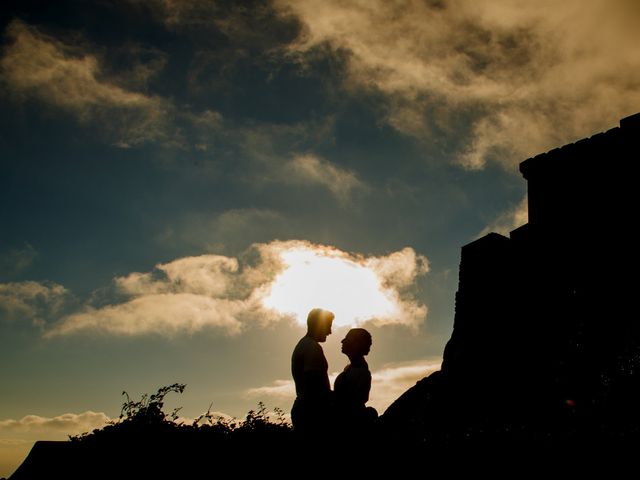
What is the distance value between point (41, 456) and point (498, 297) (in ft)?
49.8

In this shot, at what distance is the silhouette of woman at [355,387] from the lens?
5.57m

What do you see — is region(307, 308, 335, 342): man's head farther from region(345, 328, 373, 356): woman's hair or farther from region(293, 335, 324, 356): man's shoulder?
region(345, 328, 373, 356): woman's hair

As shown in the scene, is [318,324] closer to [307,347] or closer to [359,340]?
[307,347]

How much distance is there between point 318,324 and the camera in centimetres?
604

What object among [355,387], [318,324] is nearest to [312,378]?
[355,387]

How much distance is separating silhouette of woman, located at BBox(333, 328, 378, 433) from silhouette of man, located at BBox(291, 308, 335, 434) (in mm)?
173

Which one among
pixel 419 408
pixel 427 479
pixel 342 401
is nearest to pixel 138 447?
pixel 342 401

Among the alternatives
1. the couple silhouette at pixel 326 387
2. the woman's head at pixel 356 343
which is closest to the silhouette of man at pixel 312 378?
the couple silhouette at pixel 326 387

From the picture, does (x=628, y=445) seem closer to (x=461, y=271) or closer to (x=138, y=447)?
(x=138, y=447)

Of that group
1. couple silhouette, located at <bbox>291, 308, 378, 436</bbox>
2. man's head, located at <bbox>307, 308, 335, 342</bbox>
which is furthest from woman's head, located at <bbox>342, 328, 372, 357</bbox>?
man's head, located at <bbox>307, 308, 335, 342</bbox>

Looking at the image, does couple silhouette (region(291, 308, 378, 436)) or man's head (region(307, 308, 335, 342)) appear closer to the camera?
couple silhouette (region(291, 308, 378, 436))

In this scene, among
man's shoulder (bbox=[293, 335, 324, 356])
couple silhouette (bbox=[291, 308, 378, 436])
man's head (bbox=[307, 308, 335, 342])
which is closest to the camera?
couple silhouette (bbox=[291, 308, 378, 436])

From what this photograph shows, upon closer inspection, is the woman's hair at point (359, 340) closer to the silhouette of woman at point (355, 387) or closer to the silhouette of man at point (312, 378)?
the silhouette of woman at point (355, 387)

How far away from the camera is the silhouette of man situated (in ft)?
18.3
